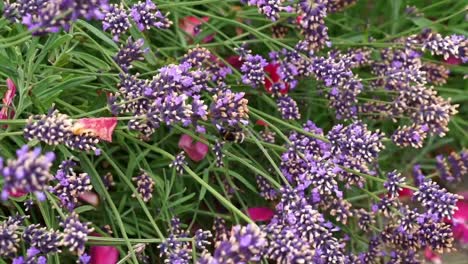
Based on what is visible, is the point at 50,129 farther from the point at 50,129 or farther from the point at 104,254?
the point at 104,254

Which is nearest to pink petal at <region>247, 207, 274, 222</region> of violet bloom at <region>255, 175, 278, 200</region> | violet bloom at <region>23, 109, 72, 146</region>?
violet bloom at <region>255, 175, 278, 200</region>

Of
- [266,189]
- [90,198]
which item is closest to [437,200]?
[266,189]

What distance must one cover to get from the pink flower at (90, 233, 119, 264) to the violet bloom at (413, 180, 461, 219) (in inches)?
25.9

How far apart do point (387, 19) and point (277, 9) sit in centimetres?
84

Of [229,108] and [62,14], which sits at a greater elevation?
[62,14]

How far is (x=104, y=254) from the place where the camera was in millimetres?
1683

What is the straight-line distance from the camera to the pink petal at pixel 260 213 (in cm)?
189

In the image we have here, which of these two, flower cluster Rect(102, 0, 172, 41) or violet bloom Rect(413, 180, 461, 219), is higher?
flower cluster Rect(102, 0, 172, 41)

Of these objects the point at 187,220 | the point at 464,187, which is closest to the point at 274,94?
the point at 187,220

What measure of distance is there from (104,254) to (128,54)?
44cm

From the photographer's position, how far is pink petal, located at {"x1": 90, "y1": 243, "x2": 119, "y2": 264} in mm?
1680

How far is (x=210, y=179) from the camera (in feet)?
6.25

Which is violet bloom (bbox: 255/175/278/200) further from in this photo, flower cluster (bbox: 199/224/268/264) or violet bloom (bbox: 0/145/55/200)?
violet bloom (bbox: 0/145/55/200)

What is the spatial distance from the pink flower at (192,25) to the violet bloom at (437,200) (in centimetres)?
74
